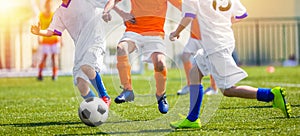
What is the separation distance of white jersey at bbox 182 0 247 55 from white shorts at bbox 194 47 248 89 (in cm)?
5

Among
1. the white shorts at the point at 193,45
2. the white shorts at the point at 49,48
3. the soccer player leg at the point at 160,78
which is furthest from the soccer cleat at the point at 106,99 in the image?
the white shorts at the point at 49,48

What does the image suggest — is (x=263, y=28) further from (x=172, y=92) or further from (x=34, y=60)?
(x=172, y=92)

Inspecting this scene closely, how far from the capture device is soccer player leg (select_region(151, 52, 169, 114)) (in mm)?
6719

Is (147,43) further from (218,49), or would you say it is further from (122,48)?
(218,49)

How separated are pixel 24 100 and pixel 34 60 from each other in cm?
1008

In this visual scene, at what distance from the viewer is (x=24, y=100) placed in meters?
10.3

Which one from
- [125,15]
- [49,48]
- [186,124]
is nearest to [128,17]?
[125,15]

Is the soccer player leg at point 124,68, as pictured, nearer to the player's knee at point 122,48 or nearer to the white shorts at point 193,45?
the player's knee at point 122,48

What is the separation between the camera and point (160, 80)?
22.9 ft

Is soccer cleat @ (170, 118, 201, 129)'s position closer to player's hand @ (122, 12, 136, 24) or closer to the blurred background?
player's hand @ (122, 12, 136, 24)

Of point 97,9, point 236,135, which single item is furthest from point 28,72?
point 236,135

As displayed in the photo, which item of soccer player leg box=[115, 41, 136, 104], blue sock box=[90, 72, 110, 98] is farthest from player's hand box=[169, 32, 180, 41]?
blue sock box=[90, 72, 110, 98]

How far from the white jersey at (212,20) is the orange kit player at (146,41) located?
598 millimetres

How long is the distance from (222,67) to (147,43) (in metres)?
0.90
